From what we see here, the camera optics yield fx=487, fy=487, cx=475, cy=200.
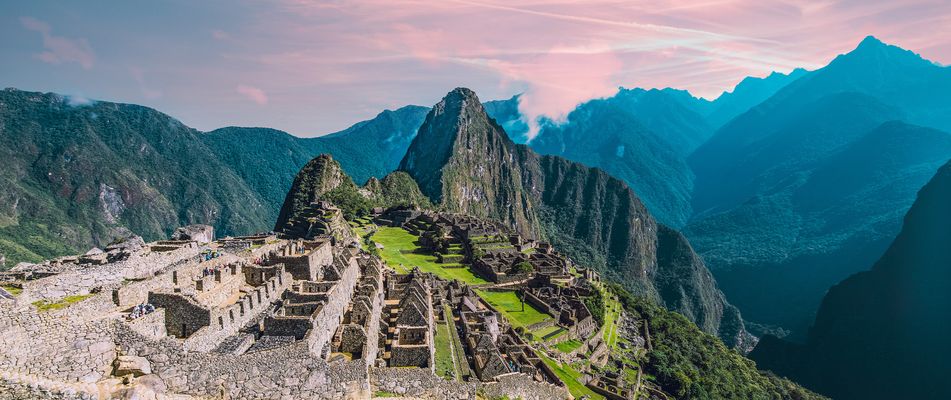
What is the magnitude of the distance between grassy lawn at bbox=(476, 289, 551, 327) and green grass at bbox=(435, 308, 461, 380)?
64.0ft

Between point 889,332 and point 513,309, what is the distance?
163977 millimetres

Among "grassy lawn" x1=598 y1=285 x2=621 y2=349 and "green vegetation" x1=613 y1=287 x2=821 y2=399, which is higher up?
"grassy lawn" x1=598 y1=285 x2=621 y2=349

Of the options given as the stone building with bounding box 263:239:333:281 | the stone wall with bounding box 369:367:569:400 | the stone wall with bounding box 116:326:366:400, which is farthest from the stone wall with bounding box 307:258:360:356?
the stone wall with bounding box 369:367:569:400

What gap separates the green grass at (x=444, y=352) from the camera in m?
25.8

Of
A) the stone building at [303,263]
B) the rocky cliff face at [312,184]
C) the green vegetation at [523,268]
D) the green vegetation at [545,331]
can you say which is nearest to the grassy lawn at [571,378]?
the green vegetation at [545,331]

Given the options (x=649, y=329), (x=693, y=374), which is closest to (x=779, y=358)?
(x=649, y=329)

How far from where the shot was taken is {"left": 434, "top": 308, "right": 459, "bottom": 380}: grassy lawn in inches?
1016

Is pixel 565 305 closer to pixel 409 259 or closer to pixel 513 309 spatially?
pixel 513 309

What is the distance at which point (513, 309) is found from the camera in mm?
59000

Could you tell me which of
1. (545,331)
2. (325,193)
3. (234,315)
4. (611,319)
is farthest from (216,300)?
(325,193)

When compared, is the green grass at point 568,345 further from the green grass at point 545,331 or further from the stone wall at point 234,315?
the stone wall at point 234,315

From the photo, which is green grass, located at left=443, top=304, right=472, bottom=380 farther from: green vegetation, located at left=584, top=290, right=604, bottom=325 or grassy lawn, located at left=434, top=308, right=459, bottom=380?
green vegetation, located at left=584, top=290, right=604, bottom=325

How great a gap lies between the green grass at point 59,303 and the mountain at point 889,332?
154328mm

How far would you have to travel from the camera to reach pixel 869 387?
133625 mm
